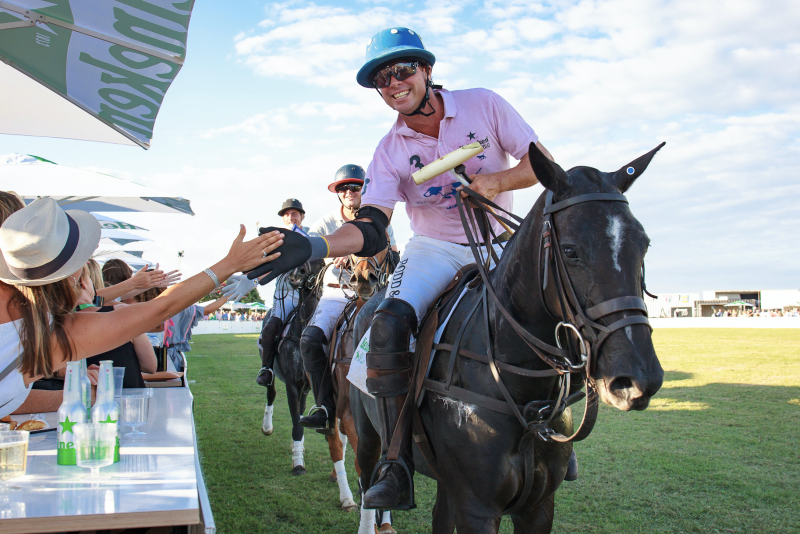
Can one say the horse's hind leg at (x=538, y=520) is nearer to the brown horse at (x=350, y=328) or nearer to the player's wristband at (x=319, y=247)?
the player's wristband at (x=319, y=247)

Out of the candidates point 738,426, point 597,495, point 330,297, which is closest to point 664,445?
point 738,426

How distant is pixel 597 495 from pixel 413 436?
11.4ft

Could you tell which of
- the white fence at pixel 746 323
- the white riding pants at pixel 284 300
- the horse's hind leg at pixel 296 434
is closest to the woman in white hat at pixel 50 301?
the horse's hind leg at pixel 296 434

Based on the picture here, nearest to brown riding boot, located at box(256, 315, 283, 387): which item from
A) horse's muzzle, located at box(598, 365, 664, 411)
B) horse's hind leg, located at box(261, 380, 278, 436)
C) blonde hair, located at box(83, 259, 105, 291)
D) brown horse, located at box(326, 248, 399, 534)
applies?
horse's hind leg, located at box(261, 380, 278, 436)

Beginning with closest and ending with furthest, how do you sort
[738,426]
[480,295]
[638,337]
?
1. [638,337]
2. [480,295]
3. [738,426]

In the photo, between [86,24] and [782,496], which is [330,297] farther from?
[782,496]

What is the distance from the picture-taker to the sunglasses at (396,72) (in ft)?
10.2

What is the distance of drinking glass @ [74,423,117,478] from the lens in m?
2.18

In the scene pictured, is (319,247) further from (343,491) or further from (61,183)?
(61,183)

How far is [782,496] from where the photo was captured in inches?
204

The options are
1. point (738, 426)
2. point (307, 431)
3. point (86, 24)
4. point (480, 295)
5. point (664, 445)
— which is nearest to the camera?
point (480, 295)

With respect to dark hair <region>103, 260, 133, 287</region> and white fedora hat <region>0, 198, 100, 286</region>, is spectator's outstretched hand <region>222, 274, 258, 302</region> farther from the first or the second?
dark hair <region>103, 260, 133, 287</region>

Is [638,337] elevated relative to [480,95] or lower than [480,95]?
lower

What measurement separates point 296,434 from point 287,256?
4577mm
